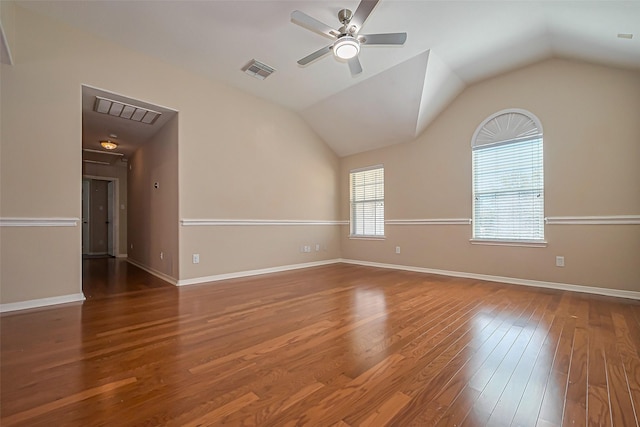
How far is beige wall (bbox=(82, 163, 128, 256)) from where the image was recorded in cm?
705

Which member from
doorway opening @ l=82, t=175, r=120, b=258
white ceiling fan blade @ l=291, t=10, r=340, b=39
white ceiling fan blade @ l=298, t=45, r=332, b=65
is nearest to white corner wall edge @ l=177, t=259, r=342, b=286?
white ceiling fan blade @ l=298, t=45, r=332, b=65

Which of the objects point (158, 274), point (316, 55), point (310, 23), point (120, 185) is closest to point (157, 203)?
point (158, 274)

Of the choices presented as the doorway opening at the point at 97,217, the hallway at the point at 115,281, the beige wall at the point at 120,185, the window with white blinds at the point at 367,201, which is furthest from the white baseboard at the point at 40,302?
the doorway opening at the point at 97,217

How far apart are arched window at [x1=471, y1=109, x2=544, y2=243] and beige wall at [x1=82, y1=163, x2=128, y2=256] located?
8118 mm

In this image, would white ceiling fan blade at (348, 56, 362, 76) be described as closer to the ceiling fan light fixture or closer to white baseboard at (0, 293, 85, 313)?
the ceiling fan light fixture

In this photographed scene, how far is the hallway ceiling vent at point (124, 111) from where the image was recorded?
11.6 ft

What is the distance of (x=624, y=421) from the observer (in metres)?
1.15

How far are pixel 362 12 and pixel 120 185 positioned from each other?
7.68 metres

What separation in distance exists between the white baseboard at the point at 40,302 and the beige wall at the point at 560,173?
4.69 metres

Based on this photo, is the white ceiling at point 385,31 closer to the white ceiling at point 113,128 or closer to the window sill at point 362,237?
the white ceiling at point 113,128

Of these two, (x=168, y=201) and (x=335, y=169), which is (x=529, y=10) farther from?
(x=168, y=201)

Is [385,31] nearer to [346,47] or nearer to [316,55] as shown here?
[346,47]

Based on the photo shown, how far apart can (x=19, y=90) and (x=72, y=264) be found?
5.91 ft

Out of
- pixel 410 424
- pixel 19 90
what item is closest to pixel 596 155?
pixel 410 424
